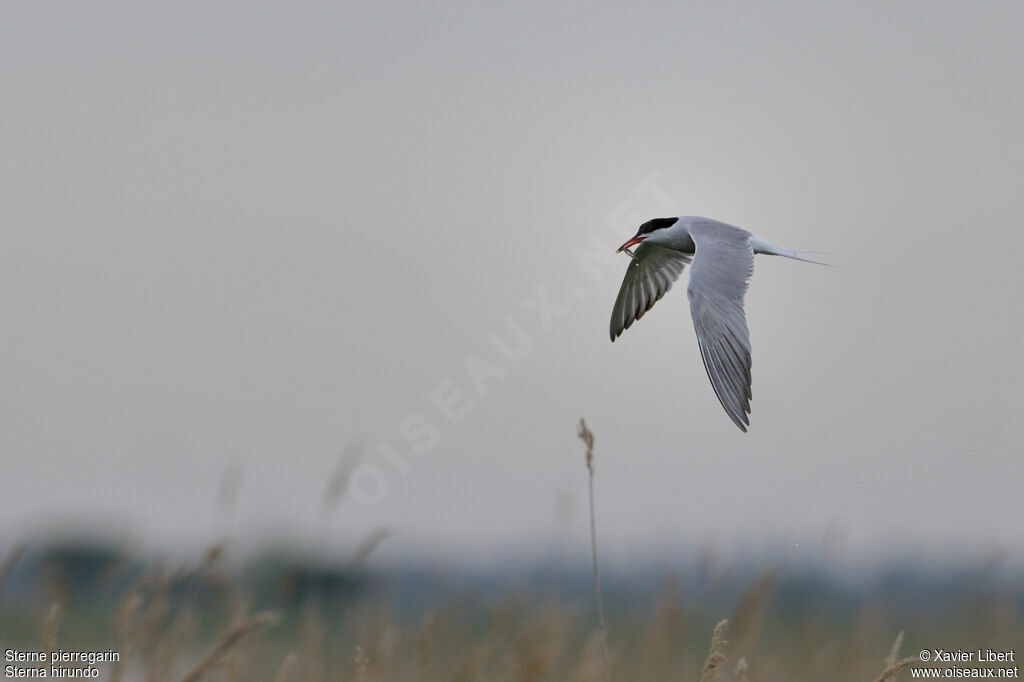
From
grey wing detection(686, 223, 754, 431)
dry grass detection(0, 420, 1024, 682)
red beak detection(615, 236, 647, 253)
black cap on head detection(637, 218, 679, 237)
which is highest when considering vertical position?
black cap on head detection(637, 218, 679, 237)

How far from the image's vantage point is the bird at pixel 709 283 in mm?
5656

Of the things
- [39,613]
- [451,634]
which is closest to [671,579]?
[451,634]

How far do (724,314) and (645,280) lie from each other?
2056mm

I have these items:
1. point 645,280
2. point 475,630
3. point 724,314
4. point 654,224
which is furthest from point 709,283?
point 475,630

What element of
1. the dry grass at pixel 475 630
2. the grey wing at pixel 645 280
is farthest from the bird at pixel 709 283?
the dry grass at pixel 475 630

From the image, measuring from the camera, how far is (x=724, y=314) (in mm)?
6070

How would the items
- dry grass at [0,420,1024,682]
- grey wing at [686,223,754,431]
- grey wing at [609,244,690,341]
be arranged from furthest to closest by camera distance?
1. grey wing at [609,244,690,341]
2. grey wing at [686,223,754,431]
3. dry grass at [0,420,1024,682]

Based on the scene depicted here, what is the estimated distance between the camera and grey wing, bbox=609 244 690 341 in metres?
7.99

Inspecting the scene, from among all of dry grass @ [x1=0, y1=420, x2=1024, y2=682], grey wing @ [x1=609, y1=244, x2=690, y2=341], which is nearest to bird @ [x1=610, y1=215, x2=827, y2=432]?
grey wing @ [x1=609, y1=244, x2=690, y2=341]

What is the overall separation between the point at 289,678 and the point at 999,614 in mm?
3714

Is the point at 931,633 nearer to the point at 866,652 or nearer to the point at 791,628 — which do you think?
the point at 791,628

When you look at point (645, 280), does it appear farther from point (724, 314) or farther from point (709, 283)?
point (724, 314)

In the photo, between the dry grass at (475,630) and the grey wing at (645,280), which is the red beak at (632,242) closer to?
the grey wing at (645,280)

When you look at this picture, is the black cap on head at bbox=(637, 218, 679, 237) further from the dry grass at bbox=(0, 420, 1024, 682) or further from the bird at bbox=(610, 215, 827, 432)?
the dry grass at bbox=(0, 420, 1024, 682)
